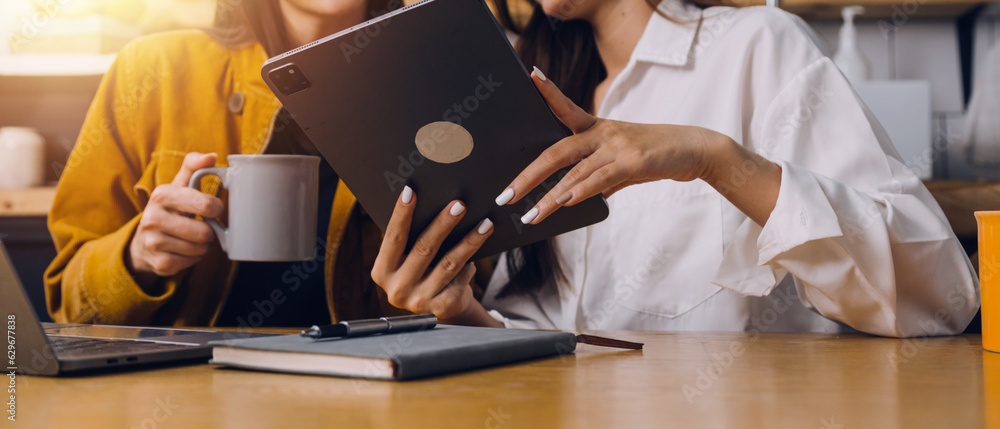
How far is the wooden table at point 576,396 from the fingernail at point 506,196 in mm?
193

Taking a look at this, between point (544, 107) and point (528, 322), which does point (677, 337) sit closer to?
point (544, 107)

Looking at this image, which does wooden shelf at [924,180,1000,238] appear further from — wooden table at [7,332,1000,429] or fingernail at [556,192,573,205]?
fingernail at [556,192,573,205]

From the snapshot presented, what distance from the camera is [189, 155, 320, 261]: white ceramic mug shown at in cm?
88

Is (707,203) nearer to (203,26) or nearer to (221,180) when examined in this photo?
(221,180)

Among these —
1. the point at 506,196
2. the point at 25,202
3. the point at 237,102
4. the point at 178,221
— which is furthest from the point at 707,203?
Answer: the point at 25,202

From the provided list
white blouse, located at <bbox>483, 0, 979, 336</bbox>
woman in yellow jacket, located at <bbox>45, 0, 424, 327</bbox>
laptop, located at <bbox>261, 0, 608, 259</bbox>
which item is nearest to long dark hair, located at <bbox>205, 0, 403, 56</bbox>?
woman in yellow jacket, located at <bbox>45, 0, 424, 327</bbox>

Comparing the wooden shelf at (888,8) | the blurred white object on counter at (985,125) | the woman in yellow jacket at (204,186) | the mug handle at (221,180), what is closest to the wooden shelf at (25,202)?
the woman in yellow jacket at (204,186)

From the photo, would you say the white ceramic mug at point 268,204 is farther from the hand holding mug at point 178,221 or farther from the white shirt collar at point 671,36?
the white shirt collar at point 671,36

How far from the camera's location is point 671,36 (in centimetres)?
124

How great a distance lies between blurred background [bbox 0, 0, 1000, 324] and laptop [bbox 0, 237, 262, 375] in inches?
60.5

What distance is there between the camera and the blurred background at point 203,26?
6.60ft

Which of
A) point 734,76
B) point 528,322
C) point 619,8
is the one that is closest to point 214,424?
point 528,322

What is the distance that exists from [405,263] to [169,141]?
0.73 m

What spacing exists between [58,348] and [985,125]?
91.4 inches
